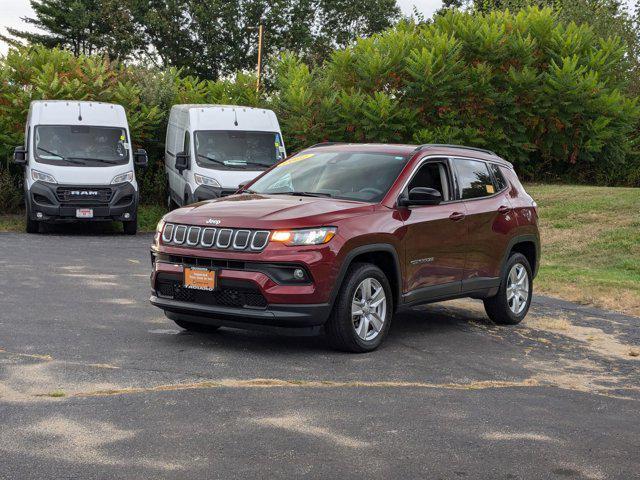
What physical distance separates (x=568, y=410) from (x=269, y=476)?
2.57 meters

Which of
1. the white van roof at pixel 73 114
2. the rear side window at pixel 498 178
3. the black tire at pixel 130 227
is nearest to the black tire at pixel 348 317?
the rear side window at pixel 498 178

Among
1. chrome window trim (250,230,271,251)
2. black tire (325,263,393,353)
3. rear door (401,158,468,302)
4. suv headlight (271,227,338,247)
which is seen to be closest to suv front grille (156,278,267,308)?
chrome window trim (250,230,271,251)

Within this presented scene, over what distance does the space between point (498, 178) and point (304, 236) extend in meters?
3.38

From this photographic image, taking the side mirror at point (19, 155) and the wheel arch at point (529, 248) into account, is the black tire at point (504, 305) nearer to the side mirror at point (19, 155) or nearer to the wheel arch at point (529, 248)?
the wheel arch at point (529, 248)

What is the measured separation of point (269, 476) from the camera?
5.06m

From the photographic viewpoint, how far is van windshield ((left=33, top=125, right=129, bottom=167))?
19.8 metres

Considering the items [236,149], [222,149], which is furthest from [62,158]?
[236,149]

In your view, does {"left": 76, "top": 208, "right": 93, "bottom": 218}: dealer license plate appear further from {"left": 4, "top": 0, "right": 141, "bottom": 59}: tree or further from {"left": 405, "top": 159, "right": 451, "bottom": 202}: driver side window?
{"left": 4, "top": 0, "right": 141, "bottom": 59}: tree

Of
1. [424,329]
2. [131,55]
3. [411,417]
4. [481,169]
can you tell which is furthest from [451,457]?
[131,55]

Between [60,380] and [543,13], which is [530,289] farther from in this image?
[543,13]

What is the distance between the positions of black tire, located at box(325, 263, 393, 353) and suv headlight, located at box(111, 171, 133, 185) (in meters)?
12.2

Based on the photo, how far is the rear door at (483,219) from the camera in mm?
9844

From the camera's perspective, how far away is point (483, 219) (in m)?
10.0

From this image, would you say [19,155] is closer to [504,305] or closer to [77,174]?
[77,174]
